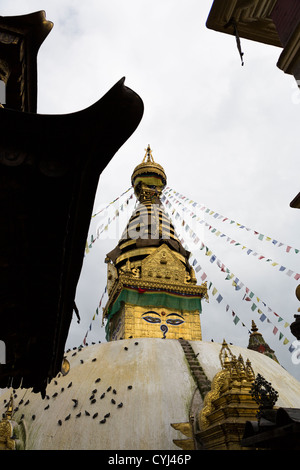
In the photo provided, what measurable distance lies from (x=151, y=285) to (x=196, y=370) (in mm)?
6804

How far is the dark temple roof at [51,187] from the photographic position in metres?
1.89

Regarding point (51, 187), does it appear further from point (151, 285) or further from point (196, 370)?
point (151, 285)

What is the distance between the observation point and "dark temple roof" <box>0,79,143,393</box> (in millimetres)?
1892

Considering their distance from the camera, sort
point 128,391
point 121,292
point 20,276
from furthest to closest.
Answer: point 121,292, point 128,391, point 20,276

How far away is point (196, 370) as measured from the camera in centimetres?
1028

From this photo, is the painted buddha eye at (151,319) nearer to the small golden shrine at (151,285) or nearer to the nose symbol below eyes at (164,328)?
the small golden shrine at (151,285)

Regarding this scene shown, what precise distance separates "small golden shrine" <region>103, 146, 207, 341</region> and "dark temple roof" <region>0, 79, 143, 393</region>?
42.1 feet

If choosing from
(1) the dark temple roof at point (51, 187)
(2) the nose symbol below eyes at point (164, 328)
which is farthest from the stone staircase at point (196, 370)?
(1) the dark temple roof at point (51, 187)

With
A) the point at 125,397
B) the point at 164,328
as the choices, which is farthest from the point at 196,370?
the point at 164,328

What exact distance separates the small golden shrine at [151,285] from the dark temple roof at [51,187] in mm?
12819

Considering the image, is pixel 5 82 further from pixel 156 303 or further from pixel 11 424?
pixel 156 303
